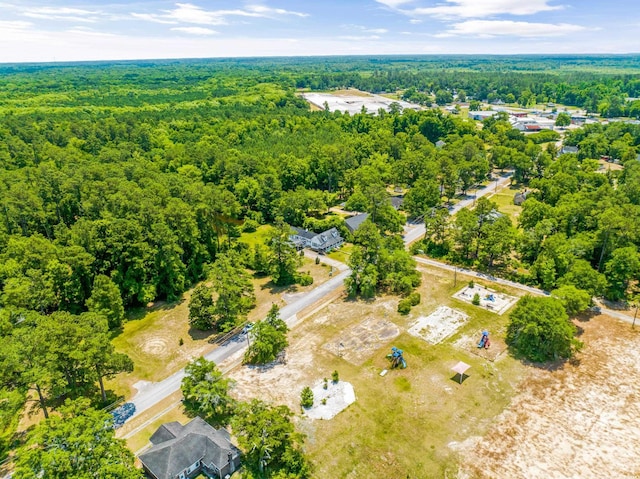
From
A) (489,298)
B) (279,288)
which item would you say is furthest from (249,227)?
(489,298)

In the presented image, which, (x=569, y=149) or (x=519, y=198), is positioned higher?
(x=569, y=149)

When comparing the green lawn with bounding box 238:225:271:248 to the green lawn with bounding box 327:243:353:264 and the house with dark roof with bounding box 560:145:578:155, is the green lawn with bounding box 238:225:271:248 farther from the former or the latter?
the house with dark roof with bounding box 560:145:578:155

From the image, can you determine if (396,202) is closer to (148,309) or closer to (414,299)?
(414,299)

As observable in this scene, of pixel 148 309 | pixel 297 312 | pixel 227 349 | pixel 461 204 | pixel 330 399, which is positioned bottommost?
pixel 148 309

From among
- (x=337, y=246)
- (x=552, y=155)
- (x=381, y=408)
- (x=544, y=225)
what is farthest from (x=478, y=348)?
(x=552, y=155)

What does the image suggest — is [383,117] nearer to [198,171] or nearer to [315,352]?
[198,171]

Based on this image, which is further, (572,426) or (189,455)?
(572,426)

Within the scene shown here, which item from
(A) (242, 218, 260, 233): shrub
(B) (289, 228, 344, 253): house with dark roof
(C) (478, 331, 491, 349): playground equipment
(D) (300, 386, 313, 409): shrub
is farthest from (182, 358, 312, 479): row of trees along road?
(A) (242, 218, 260, 233): shrub
